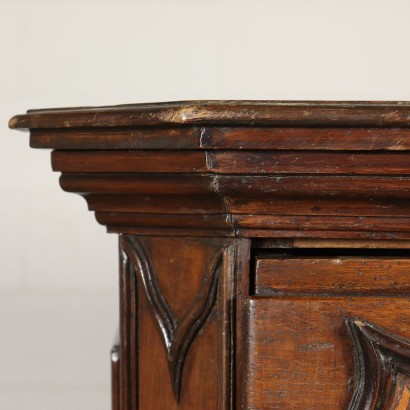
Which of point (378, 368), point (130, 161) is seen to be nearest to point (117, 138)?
point (130, 161)

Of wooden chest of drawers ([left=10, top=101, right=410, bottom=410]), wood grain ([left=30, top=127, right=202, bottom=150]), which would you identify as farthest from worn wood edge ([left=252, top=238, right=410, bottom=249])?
wood grain ([left=30, top=127, right=202, bottom=150])

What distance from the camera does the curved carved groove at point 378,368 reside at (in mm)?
779

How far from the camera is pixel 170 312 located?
88 cm

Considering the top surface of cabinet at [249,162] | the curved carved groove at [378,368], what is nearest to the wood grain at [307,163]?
the top surface of cabinet at [249,162]

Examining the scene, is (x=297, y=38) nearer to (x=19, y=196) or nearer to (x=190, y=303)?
(x=19, y=196)

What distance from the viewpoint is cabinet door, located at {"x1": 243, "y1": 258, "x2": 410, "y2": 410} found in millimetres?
781

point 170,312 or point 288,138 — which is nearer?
point 288,138

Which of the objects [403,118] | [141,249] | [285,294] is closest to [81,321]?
[141,249]

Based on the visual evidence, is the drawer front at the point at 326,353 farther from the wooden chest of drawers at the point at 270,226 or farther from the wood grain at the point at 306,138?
the wood grain at the point at 306,138

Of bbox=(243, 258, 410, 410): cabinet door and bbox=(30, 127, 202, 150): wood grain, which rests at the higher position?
bbox=(30, 127, 202, 150): wood grain

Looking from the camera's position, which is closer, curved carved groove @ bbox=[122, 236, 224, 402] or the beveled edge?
the beveled edge

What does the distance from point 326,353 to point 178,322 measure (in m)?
0.14

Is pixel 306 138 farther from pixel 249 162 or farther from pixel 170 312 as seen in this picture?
pixel 170 312

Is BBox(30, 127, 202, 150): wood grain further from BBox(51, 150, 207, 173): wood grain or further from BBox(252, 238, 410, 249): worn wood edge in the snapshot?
BBox(252, 238, 410, 249): worn wood edge
